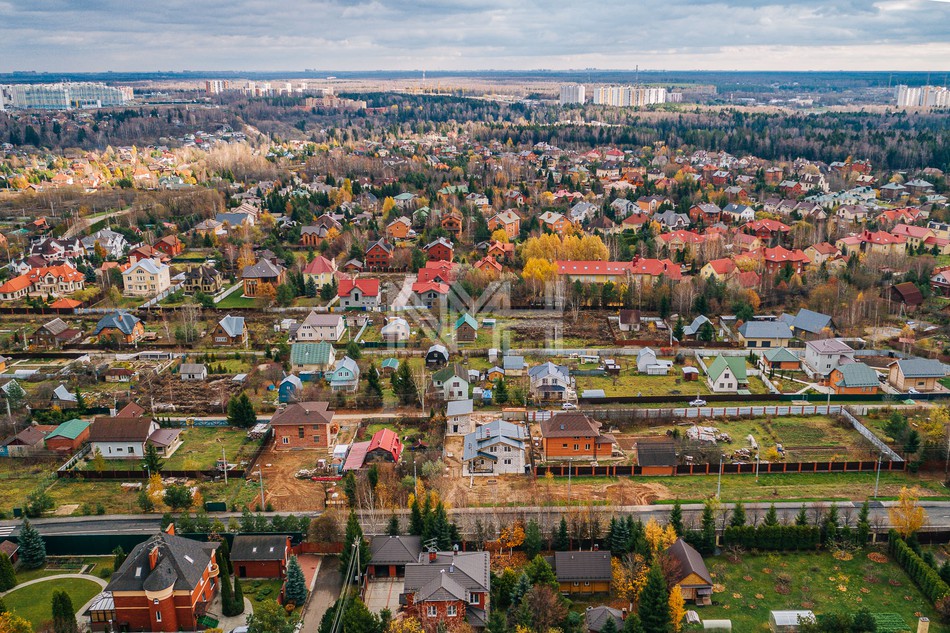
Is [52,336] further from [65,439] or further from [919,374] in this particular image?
[919,374]

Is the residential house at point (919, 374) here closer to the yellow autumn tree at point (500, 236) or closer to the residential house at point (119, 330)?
the yellow autumn tree at point (500, 236)

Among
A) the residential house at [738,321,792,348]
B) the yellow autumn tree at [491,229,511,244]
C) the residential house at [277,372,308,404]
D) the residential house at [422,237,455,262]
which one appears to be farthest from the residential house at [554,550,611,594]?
the yellow autumn tree at [491,229,511,244]

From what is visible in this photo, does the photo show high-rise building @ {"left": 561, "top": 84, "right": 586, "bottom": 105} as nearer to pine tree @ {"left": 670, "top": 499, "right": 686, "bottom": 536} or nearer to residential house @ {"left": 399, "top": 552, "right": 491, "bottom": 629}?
pine tree @ {"left": 670, "top": 499, "right": 686, "bottom": 536}

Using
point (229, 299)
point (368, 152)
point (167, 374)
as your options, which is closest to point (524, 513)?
point (167, 374)

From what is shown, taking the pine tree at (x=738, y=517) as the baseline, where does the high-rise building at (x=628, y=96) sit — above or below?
above

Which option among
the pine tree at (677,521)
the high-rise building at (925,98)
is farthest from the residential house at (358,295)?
the high-rise building at (925,98)

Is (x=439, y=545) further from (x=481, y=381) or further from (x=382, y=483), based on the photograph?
(x=481, y=381)

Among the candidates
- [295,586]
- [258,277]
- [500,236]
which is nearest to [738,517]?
[295,586]
